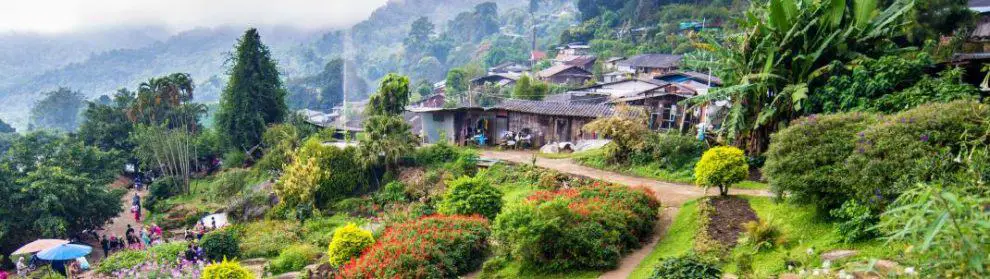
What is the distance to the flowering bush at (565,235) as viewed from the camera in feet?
35.2

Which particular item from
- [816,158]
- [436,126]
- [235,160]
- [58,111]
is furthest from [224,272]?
[58,111]

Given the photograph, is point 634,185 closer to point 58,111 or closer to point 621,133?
point 621,133

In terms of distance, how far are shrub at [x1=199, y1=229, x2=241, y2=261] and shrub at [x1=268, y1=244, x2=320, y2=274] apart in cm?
171

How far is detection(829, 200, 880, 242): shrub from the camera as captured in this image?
28.8 ft

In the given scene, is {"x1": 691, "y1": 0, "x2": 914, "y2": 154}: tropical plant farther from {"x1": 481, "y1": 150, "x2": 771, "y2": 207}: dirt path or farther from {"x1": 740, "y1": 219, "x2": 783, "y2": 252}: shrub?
{"x1": 740, "y1": 219, "x2": 783, "y2": 252}: shrub

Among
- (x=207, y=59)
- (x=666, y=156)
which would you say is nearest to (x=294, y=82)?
(x=666, y=156)

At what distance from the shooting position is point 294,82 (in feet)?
292

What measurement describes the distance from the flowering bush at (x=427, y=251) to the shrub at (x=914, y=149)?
274 inches

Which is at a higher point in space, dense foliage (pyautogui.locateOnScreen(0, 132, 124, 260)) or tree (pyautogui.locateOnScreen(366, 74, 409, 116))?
tree (pyautogui.locateOnScreen(366, 74, 409, 116))

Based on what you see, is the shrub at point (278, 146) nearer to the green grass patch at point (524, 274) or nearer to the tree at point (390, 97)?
the tree at point (390, 97)

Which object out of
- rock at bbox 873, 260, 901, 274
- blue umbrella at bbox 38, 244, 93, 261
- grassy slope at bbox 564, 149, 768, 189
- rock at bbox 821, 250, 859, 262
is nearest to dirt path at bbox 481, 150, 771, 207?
grassy slope at bbox 564, 149, 768, 189

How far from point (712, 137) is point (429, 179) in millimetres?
9608

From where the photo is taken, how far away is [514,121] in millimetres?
25719

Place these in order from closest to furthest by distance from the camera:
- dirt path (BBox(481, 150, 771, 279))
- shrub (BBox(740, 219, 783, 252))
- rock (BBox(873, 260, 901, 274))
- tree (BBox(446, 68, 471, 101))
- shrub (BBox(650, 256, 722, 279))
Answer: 1. rock (BBox(873, 260, 901, 274))
2. shrub (BBox(650, 256, 722, 279))
3. shrub (BBox(740, 219, 783, 252))
4. dirt path (BBox(481, 150, 771, 279))
5. tree (BBox(446, 68, 471, 101))
